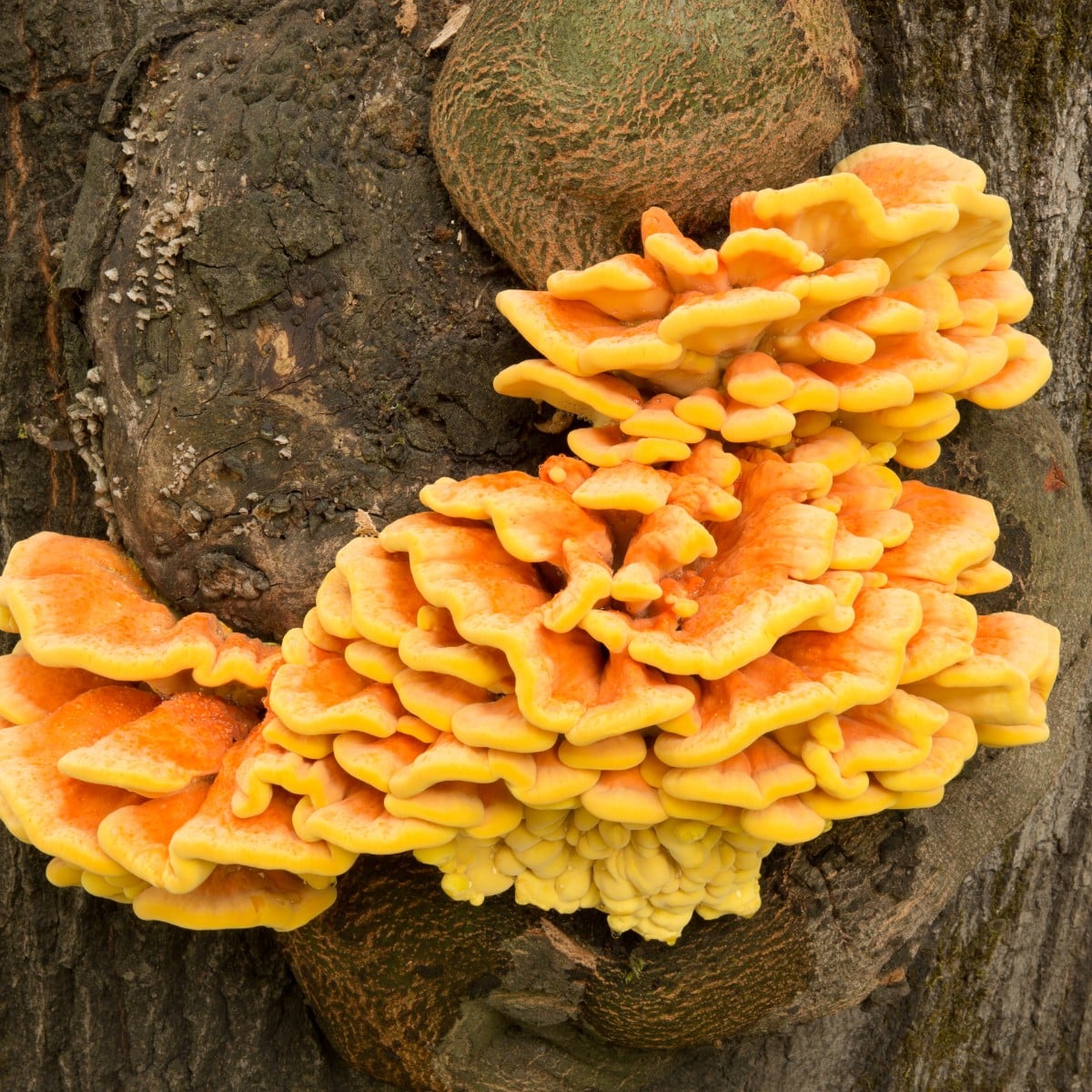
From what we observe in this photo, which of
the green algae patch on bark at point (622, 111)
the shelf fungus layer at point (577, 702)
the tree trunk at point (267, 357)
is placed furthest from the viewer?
the tree trunk at point (267, 357)

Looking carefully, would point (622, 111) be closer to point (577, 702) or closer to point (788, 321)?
point (788, 321)

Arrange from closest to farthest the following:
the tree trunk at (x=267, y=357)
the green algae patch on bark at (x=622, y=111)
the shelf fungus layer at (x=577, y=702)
Result: the shelf fungus layer at (x=577, y=702) < the green algae patch on bark at (x=622, y=111) < the tree trunk at (x=267, y=357)

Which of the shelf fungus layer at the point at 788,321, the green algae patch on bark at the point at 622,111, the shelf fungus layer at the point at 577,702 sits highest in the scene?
the green algae patch on bark at the point at 622,111

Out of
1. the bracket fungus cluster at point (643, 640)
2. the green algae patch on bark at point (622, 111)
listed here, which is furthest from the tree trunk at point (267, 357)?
the bracket fungus cluster at point (643, 640)

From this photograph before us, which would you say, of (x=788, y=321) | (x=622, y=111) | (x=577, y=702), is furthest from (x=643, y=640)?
(x=622, y=111)

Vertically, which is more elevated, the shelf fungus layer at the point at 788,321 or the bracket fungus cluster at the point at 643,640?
the shelf fungus layer at the point at 788,321

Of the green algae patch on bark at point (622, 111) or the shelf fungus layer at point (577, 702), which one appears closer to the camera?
the shelf fungus layer at point (577, 702)

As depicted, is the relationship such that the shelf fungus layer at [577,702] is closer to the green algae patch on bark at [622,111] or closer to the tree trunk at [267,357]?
the tree trunk at [267,357]

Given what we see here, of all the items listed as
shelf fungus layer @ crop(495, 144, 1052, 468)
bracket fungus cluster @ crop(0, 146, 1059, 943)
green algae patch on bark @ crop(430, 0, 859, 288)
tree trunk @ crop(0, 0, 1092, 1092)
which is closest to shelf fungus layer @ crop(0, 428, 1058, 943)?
bracket fungus cluster @ crop(0, 146, 1059, 943)

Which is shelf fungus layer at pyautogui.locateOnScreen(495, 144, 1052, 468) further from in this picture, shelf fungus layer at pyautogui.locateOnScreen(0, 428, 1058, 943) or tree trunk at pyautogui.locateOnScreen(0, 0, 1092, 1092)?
tree trunk at pyautogui.locateOnScreen(0, 0, 1092, 1092)
